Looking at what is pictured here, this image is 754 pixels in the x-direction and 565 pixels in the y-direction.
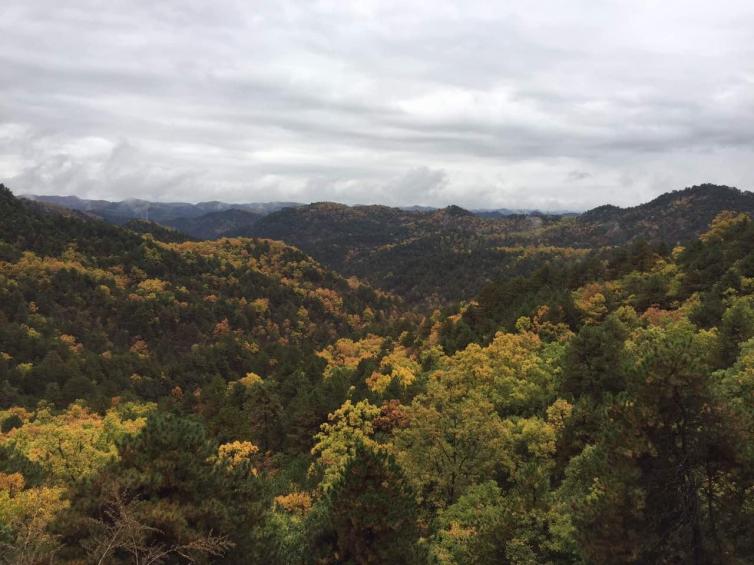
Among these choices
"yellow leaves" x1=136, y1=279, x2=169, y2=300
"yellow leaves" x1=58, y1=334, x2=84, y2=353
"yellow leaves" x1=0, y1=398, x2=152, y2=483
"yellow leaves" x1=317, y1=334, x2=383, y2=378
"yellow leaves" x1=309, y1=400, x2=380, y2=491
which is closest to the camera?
"yellow leaves" x1=309, y1=400, x2=380, y2=491

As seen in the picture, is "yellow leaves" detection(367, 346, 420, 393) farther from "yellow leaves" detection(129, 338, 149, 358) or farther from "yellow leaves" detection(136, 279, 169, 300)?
"yellow leaves" detection(136, 279, 169, 300)

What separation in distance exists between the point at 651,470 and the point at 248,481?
16885 millimetres

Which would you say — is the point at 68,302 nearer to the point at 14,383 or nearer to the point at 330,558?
the point at 14,383

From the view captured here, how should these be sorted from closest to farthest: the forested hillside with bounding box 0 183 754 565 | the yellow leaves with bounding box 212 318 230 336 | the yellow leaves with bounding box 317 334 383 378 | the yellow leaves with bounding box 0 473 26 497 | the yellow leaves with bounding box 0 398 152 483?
the forested hillside with bounding box 0 183 754 565 → the yellow leaves with bounding box 0 473 26 497 → the yellow leaves with bounding box 0 398 152 483 → the yellow leaves with bounding box 317 334 383 378 → the yellow leaves with bounding box 212 318 230 336

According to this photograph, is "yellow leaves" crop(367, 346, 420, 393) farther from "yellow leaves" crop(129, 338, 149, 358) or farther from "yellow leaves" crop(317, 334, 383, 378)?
"yellow leaves" crop(129, 338, 149, 358)

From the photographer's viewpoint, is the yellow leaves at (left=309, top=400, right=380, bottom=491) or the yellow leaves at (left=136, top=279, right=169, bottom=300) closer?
the yellow leaves at (left=309, top=400, right=380, bottom=491)

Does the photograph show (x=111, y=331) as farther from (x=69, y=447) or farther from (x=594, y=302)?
(x=594, y=302)

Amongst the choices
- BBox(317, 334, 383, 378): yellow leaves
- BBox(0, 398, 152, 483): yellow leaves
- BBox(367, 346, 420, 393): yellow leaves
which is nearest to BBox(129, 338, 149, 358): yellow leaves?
BBox(317, 334, 383, 378): yellow leaves

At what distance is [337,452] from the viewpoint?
39094mm

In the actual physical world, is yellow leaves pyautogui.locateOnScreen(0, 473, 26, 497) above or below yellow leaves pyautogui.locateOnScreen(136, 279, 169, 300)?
above

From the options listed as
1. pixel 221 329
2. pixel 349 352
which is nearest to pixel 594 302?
pixel 349 352

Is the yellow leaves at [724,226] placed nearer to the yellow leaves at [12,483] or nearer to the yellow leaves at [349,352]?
the yellow leaves at [349,352]

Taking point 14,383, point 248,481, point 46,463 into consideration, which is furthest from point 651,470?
point 14,383

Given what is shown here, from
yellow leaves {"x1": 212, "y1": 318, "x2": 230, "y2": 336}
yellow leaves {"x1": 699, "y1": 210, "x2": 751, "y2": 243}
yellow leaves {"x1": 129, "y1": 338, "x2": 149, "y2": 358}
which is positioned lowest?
yellow leaves {"x1": 129, "y1": 338, "x2": 149, "y2": 358}
